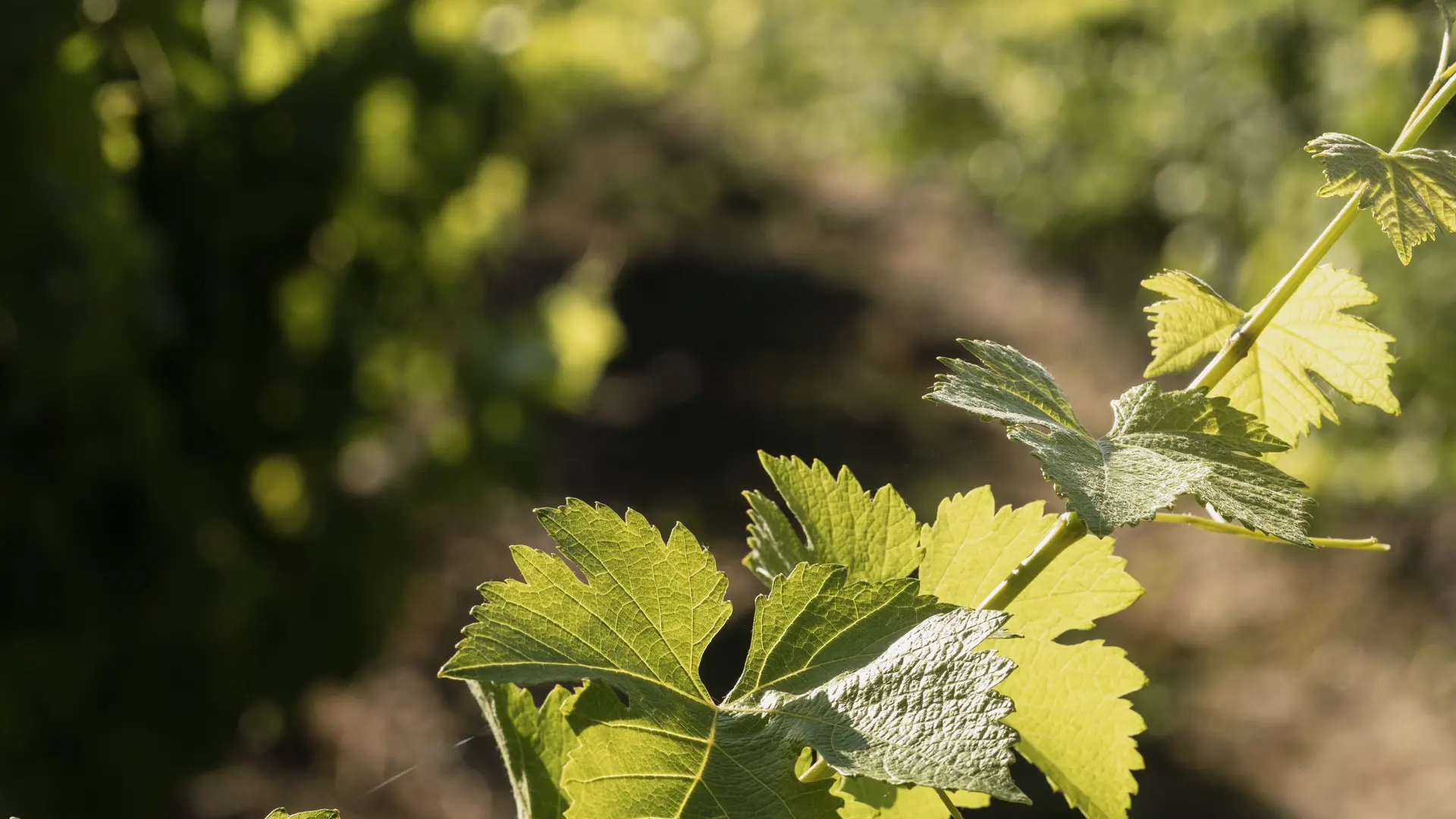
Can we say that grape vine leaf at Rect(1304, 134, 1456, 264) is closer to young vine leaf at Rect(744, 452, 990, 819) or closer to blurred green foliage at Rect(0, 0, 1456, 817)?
young vine leaf at Rect(744, 452, 990, 819)

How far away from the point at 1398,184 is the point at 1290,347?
7cm

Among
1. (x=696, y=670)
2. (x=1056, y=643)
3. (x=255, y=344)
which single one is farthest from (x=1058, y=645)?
(x=255, y=344)

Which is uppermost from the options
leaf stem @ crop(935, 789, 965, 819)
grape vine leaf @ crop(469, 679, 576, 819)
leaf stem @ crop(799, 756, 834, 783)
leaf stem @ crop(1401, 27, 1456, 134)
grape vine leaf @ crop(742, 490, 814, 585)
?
leaf stem @ crop(1401, 27, 1456, 134)

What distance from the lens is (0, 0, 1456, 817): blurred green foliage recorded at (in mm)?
1845

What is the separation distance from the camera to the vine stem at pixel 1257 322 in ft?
1.12

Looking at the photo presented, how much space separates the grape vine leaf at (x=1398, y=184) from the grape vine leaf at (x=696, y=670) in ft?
0.52

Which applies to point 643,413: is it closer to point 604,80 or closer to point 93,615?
point 604,80

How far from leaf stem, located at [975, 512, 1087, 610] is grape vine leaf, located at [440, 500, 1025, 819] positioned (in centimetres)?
6

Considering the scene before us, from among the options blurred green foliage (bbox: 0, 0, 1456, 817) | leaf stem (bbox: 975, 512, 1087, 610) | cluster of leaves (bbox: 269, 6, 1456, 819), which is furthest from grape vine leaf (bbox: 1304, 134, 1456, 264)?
blurred green foliage (bbox: 0, 0, 1456, 817)

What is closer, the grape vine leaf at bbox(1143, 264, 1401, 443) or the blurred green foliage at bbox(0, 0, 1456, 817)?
the grape vine leaf at bbox(1143, 264, 1401, 443)

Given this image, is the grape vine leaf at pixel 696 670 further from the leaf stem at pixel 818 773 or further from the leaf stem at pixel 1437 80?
the leaf stem at pixel 1437 80

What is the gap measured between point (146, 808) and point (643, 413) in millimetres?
2669

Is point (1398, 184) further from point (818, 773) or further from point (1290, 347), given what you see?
point (818, 773)

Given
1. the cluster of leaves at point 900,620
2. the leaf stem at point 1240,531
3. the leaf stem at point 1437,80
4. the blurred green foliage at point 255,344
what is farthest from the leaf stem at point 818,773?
the blurred green foliage at point 255,344
